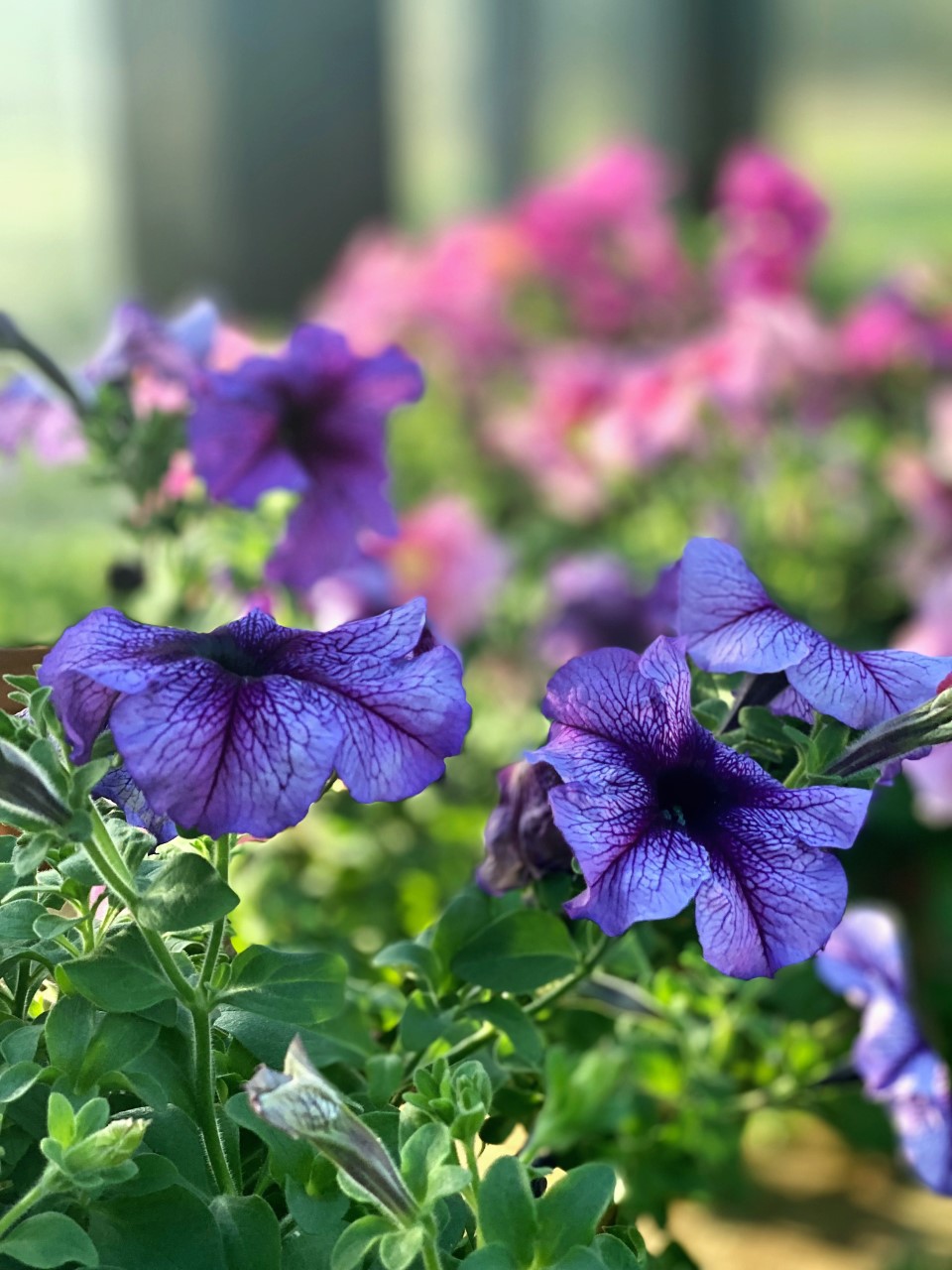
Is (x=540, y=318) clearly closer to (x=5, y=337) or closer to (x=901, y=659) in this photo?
(x=5, y=337)

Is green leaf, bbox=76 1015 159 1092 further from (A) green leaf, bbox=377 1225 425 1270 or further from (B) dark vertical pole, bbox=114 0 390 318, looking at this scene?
(B) dark vertical pole, bbox=114 0 390 318

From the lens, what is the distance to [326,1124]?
0.28 m

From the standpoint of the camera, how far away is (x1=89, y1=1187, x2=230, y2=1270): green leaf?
0.33m

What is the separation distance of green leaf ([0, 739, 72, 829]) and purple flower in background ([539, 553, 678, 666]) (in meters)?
0.66

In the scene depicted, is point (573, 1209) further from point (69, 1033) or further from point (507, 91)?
point (507, 91)

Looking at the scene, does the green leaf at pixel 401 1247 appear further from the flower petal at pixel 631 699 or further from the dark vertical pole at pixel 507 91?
the dark vertical pole at pixel 507 91

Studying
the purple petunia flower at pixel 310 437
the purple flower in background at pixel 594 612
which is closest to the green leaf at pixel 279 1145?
the purple petunia flower at pixel 310 437

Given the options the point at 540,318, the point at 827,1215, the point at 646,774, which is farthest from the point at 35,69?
the point at 646,774

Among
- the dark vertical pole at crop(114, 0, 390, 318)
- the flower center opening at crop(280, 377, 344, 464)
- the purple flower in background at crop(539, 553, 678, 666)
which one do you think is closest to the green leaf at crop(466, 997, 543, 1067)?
the flower center opening at crop(280, 377, 344, 464)

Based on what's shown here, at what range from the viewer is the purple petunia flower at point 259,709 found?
1.03 ft

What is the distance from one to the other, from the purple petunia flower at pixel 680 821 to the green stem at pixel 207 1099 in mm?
91

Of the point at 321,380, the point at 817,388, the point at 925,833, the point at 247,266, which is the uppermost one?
the point at 321,380

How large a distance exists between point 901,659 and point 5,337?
41 cm

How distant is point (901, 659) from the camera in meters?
0.36
